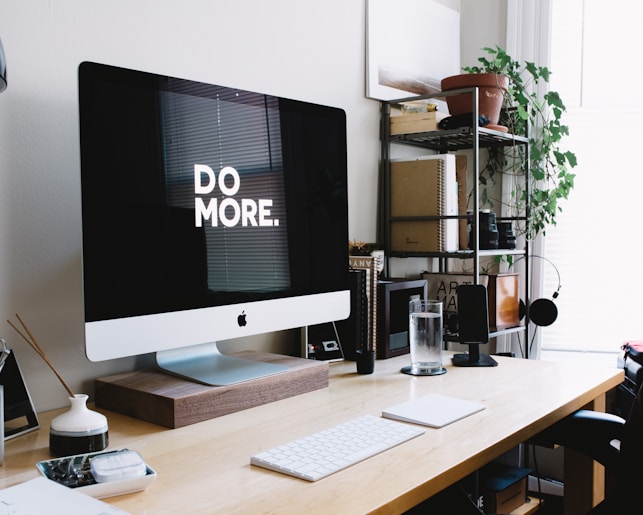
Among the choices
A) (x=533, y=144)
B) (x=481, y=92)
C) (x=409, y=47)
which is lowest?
(x=533, y=144)

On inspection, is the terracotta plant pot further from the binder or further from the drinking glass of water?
the drinking glass of water

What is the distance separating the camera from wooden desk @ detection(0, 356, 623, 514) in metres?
0.91

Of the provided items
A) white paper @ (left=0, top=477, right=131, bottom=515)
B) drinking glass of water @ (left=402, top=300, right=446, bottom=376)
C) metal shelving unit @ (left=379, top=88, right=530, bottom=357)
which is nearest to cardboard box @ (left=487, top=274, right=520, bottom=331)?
metal shelving unit @ (left=379, top=88, right=530, bottom=357)

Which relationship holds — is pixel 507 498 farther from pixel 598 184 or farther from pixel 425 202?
pixel 598 184

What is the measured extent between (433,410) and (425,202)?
1086 mm

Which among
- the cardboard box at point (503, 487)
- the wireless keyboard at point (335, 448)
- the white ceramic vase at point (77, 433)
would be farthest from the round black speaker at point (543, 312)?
the white ceramic vase at point (77, 433)

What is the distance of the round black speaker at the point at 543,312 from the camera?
2395 mm

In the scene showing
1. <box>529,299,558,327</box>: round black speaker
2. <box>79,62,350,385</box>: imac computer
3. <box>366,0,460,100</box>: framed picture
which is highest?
Answer: <box>366,0,460,100</box>: framed picture

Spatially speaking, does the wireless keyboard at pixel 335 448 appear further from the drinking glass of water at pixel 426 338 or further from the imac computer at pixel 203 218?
the drinking glass of water at pixel 426 338

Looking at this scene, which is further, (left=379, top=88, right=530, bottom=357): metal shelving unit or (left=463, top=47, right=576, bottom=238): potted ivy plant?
(left=463, top=47, right=576, bottom=238): potted ivy plant

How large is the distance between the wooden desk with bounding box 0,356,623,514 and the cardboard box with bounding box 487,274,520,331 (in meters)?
0.68

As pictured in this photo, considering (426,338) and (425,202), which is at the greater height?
(425,202)

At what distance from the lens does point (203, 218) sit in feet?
4.54

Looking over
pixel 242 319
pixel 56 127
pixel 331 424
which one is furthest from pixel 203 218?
pixel 331 424
